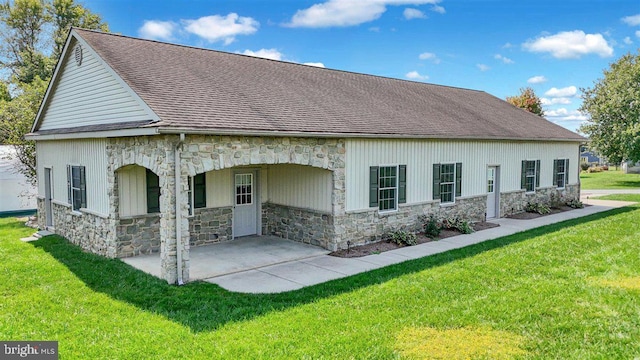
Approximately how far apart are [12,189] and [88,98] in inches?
453

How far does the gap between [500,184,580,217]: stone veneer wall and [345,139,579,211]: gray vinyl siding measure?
1.02 ft

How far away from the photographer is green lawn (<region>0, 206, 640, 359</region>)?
18.6 ft

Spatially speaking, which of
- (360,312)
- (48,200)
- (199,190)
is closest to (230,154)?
(199,190)

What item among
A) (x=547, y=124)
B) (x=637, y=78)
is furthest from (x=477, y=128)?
(x=637, y=78)

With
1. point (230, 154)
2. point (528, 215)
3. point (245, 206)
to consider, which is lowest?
point (528, 215)

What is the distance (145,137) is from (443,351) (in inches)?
275

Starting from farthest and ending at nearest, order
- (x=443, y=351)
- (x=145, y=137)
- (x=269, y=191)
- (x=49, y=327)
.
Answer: (x=269, y=191), (x=145, y=137), (x=49, y=327), (x=443, y=351)

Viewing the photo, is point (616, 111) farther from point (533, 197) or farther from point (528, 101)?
point (533, 197)

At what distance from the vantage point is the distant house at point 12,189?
19.2 m

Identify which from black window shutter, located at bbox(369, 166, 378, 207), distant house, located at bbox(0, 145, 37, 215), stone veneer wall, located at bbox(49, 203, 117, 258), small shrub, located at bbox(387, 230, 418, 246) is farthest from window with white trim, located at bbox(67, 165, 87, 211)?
distant house, located at bbox(0, 145, 37, 215)

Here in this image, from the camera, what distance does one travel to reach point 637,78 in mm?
30625

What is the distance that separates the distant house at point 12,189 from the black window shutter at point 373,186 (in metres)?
16.3

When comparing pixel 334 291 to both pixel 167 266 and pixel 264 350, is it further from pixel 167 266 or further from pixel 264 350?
pixel 167 266

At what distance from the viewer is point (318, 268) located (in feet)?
31.7
